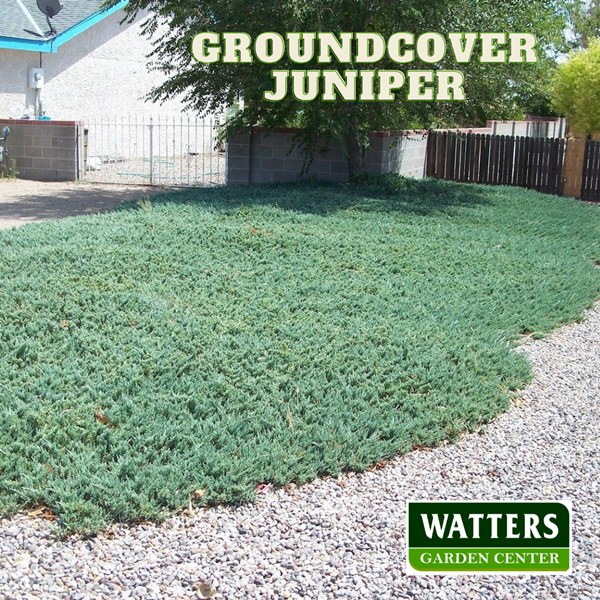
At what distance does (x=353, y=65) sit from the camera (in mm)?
11891

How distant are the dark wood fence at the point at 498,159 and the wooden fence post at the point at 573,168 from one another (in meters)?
0.15

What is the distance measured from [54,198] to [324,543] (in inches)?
452

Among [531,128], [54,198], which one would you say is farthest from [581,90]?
[54,198]

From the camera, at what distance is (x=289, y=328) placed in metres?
5.92

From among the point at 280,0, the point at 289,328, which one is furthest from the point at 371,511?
the point at 280,0

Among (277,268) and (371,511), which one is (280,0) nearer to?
(277,268)

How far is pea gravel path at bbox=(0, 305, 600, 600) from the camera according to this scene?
11.0ft

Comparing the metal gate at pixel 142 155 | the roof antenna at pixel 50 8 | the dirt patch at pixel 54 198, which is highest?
the roof antenna at pixel 50 8

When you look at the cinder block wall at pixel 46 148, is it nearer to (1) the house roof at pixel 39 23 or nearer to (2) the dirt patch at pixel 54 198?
(2) the dirt patch at pixel 54 198

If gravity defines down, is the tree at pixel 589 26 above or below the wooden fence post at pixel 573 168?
above

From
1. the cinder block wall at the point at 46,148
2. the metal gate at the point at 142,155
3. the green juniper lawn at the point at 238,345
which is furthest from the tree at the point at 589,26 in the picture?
the green juniper lawn at the point at 238,345

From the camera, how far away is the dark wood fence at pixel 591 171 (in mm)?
15836

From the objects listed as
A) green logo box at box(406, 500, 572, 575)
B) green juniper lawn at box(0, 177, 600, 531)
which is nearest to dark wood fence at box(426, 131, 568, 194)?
green juniper lawn at box(0, 177, 600, 531)

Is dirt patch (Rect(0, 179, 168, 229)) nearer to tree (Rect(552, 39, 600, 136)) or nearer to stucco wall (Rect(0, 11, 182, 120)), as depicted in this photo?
stucco wall (Rect(0, 11, 182, 120))
